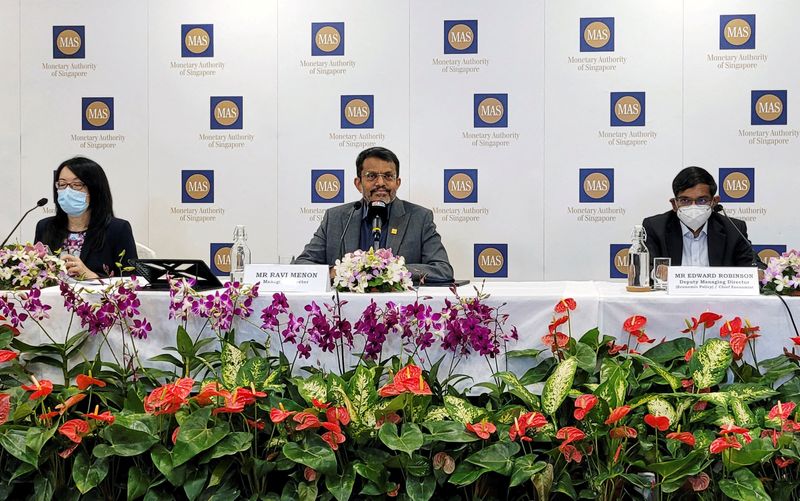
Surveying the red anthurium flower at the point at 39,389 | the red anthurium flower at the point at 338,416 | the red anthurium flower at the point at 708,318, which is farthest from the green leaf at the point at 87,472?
the red anthurium flower at the point at 708,318

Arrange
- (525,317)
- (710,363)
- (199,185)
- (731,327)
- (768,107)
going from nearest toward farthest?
1. (710,363)
2. (731,327)
3. (525,317)
4. (768,107)
5. (199,185)

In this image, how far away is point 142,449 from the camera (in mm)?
1567

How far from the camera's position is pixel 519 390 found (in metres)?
1.66

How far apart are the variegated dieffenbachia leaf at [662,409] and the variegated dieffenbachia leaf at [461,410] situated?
1.22ft

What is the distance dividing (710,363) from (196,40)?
317 cm

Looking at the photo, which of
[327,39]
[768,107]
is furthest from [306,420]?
[768,107]

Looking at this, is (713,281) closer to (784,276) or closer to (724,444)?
(784,276)

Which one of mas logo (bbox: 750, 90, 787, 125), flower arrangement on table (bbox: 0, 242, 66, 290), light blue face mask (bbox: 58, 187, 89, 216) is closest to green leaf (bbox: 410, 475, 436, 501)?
flower arrangement on table (bbox: 0, 242, 66, 290)

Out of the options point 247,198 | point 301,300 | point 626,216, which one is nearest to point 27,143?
point 247,198

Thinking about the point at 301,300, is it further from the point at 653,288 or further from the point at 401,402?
the point at 653,288

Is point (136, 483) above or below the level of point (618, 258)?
below

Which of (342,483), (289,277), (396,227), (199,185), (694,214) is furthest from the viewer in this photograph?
(199,185)

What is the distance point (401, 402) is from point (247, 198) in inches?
98.4

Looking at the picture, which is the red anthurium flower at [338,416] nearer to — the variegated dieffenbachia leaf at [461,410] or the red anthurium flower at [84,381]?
the variegated dieffenbachia leaf at [461,410]
